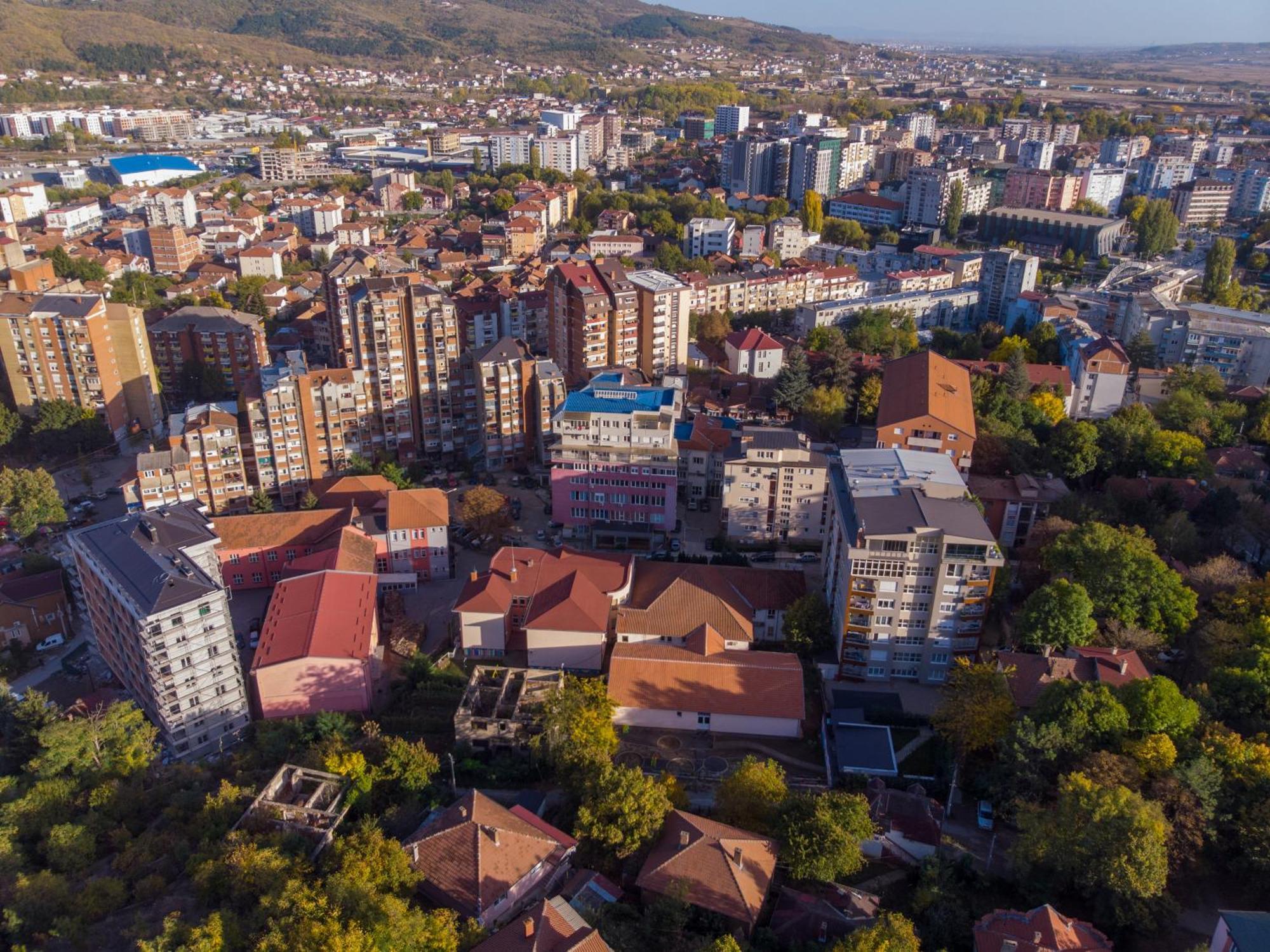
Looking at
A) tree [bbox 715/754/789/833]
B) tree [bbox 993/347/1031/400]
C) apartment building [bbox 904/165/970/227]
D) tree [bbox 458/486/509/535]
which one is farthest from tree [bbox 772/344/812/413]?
apartment building [bbox 904/165/970/227]

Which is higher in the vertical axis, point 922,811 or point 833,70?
point 833,70

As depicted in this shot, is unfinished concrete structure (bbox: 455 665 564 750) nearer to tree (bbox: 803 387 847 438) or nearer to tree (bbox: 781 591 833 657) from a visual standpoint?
tree (bbox: 781 591 833 657)

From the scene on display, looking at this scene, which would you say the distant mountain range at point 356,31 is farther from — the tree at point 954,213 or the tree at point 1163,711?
the tree at point 1163,711

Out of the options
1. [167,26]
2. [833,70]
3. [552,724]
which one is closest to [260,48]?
[167,26]

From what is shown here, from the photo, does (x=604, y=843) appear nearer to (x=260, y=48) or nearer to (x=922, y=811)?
(x=922, y=811)

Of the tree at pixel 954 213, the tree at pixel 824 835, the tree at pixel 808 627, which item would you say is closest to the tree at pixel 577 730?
the tree at pixel 824 835

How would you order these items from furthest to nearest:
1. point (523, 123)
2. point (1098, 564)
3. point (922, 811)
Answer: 1. point (523, 123)
2. point (1098, 564)
3. point (922, 811)

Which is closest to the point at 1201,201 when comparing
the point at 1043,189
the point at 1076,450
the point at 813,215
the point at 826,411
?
the point at 1043,189
